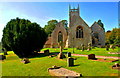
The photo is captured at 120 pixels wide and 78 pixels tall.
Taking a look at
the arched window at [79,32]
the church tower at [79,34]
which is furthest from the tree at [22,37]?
the arched window at [79,32]

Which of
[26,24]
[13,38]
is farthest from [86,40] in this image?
[13,38]

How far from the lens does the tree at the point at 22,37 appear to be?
2370cm

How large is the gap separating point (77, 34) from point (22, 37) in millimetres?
23751

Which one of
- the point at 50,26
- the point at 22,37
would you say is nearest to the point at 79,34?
the point at 22,37

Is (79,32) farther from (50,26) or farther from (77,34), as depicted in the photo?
(50,26)

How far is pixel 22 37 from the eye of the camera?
23.6 meters

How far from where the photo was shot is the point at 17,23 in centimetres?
2542

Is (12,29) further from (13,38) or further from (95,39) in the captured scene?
(95,39)

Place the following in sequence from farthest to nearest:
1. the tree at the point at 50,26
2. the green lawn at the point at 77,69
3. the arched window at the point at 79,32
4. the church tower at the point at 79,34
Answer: the tree at the point at 50,26 < the arched window at the point at 79,32 < the church tower at the point at 79,34 < the green lawn at the point at 77,69

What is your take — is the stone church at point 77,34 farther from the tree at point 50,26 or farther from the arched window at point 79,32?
the tree at point 50,26

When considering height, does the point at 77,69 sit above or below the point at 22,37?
below

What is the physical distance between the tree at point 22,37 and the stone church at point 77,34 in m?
15.9

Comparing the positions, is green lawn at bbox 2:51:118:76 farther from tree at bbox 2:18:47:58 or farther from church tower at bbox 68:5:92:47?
church tower at bbox 68:5:92:47

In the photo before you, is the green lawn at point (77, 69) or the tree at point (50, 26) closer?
the green lawn at point (77, 69)
